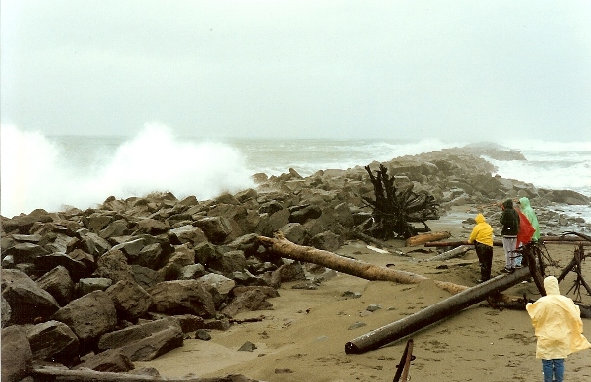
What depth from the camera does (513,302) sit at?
7.07 m

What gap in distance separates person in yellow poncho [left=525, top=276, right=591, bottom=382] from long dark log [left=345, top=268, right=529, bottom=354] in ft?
5.42

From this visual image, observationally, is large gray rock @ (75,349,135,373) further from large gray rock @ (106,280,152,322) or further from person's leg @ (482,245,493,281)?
person's leg @ (482,245,493,281)

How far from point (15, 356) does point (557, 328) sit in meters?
4.73

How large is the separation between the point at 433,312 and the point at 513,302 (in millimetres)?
1285

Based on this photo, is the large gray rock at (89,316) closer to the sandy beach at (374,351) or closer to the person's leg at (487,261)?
the sandy beach at (374,351)

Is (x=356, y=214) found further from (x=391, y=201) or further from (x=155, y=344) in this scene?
(x=155, y=344)

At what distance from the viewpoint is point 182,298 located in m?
7.77

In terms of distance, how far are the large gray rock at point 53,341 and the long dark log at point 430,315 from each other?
120 inches

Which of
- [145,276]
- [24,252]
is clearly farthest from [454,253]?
[24,252]

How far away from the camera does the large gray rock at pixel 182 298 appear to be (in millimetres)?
7664

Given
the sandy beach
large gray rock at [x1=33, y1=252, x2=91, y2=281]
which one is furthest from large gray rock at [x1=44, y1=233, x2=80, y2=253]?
the sandy beach

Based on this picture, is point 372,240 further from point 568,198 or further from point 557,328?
point 568,198

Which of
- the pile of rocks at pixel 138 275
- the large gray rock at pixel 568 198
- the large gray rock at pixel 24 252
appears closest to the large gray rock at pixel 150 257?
the pile of rocks at pixel 138 275

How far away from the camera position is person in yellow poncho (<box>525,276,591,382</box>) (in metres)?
4.74
